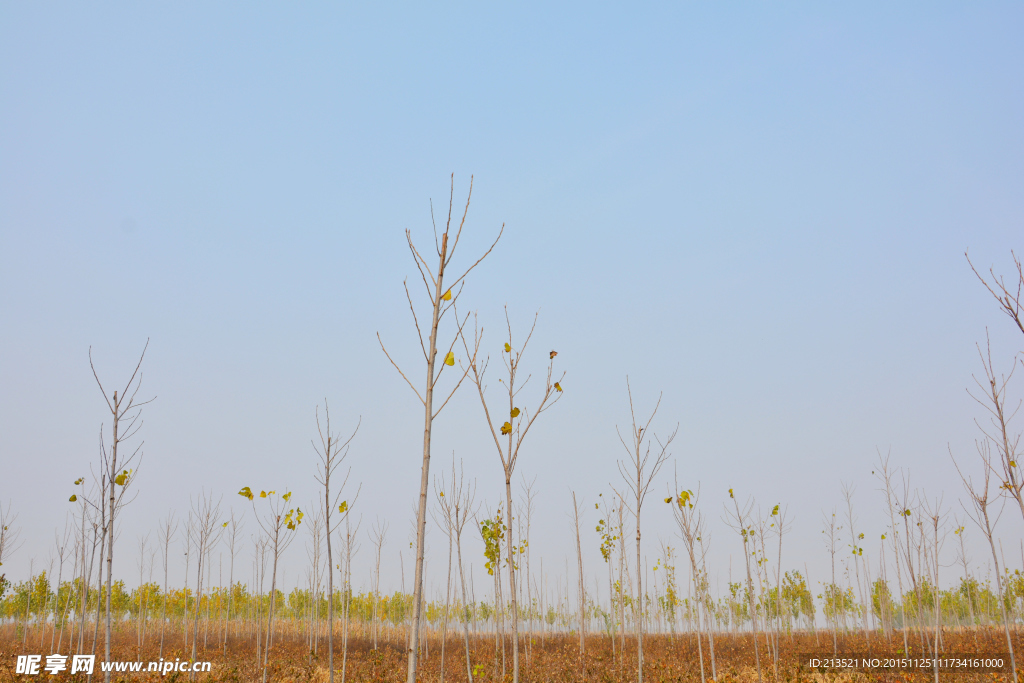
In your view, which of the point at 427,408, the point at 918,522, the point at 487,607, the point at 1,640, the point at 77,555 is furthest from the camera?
the point at 487,607

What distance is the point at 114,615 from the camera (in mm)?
23000

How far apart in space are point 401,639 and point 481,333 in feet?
71.1

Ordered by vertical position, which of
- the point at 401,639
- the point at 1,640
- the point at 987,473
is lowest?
the point at 401,639

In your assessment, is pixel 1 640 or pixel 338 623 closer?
pixel 1 640

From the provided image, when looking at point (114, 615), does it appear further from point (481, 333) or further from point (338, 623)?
point (481, 333)

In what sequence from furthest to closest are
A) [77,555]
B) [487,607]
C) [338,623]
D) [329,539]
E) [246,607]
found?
1. [246,607]
2. [338,623]
3. [487,607]
4. [77,555]
5. [329,539]

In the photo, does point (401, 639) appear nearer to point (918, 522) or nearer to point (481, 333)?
point (918, 522)

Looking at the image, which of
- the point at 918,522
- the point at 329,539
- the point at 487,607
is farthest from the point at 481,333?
the point at 487,607

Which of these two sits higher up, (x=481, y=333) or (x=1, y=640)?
(x=481, y=333)

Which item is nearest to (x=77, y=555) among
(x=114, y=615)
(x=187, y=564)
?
(x=187, y=564)

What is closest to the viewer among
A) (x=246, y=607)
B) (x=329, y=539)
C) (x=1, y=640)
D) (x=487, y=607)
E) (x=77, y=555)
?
(x=329, y=539)

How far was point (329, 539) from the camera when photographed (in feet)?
27.9

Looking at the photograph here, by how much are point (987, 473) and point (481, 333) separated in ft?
28.3

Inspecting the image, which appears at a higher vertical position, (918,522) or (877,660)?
(918,522)
